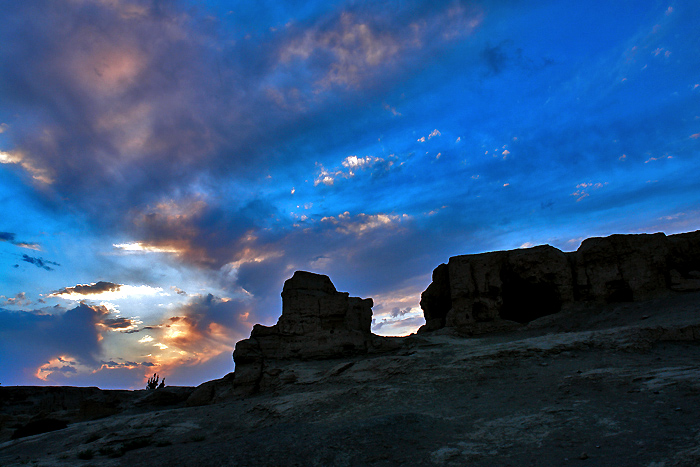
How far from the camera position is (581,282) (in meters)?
18.5

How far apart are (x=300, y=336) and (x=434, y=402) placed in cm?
902

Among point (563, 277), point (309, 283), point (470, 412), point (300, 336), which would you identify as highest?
point (309, 283)

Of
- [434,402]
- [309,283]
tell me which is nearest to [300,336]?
[309,283]

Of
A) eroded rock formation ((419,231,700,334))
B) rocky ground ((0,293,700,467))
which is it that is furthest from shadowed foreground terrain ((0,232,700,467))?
eroded rock formation ((419,231,700,334))

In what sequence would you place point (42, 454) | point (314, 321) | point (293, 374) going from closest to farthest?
point (42, 454) → point (293, 374) → point (314, 321)

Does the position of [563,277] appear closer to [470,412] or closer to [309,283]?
[470,412]

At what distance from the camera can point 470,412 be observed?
10.1 metres

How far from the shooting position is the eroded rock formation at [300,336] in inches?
698

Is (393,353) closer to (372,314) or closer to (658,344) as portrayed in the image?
(372,314)

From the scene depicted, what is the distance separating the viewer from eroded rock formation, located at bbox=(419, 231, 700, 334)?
17.2m

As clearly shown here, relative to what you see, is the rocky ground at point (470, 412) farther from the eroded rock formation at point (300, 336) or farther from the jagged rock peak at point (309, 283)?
A: the jagged rock peak at point (309, 283)

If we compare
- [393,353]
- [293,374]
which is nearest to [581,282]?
[393,353]

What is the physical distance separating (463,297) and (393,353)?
5.21m

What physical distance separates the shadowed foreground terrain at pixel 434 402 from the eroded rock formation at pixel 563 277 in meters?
0.46
